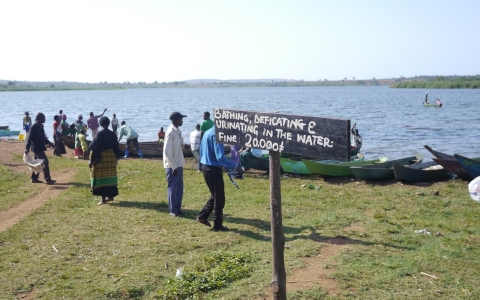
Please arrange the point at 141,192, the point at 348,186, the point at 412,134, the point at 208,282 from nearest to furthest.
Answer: the point at 208,282 → the point at 141,192 → the point at 348,186 → the point at 412,134

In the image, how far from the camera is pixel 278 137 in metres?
4.78

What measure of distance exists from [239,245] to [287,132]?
138 inches

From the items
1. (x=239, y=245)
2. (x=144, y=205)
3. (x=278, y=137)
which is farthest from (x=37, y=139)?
(x=278, y=137)

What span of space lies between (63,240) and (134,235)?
1.09m

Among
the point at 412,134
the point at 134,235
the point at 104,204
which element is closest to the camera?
the point at 134,235

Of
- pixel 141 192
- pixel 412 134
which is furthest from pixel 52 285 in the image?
pixel 412 134

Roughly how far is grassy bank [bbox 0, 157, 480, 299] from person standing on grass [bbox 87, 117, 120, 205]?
36 centimetres

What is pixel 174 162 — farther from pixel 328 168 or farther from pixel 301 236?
pixel 328 168

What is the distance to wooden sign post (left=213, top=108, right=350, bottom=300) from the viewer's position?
14.3ft

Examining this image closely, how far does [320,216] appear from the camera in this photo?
9617 mm

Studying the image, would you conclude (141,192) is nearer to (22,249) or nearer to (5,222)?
(5,222)

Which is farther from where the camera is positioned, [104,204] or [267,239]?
[104,204]

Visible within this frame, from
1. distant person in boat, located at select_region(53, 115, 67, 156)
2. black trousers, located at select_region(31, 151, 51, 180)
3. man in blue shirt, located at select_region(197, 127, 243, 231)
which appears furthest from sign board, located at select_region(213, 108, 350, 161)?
distant person in boat, located at select_region(53, 115, 67, 156)

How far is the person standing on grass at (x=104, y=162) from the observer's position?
10172mm
